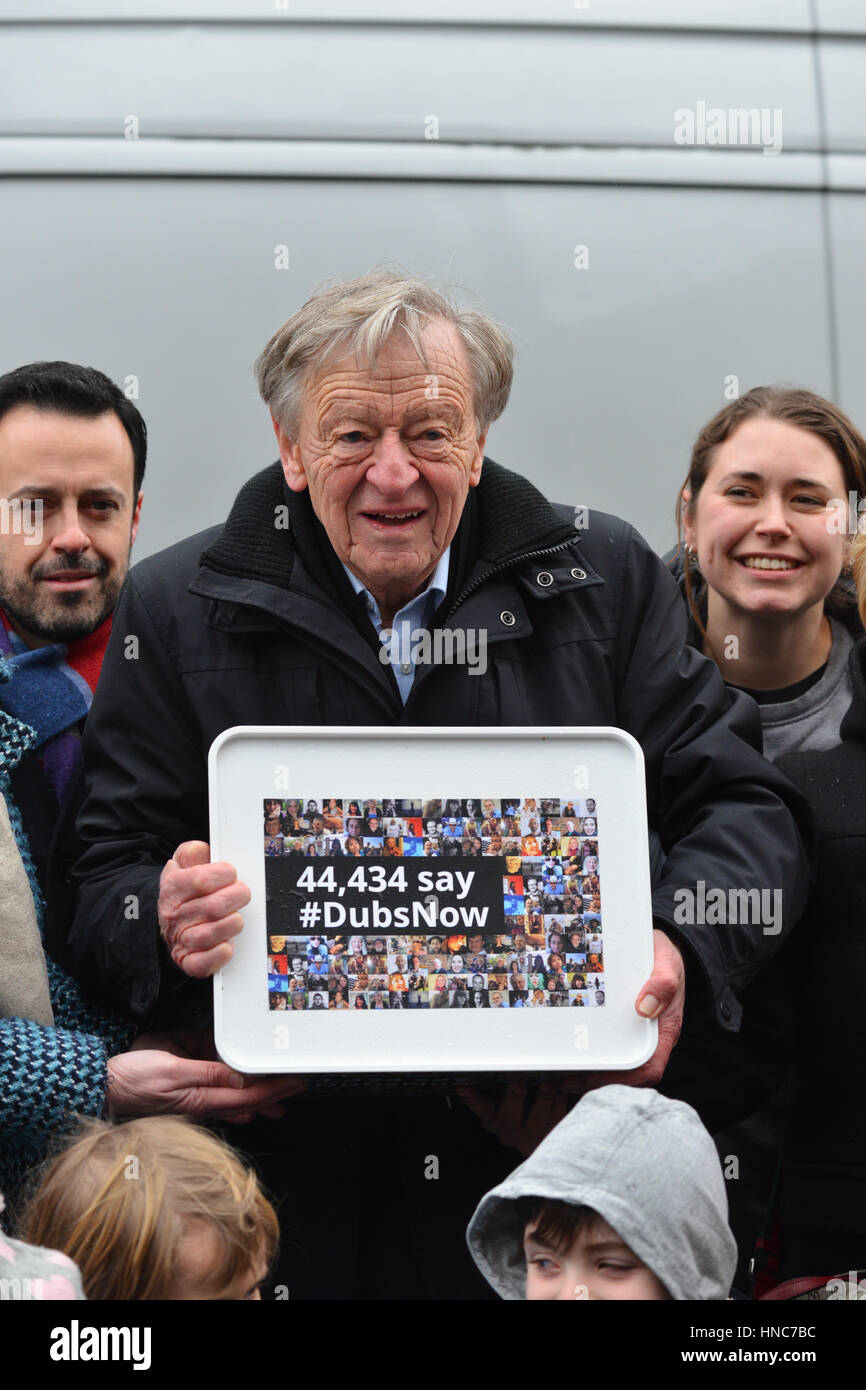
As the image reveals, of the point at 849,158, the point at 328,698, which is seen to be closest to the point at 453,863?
the point at 328,698

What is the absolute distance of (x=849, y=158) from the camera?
3670mm

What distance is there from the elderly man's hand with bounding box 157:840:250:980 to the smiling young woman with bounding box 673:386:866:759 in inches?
41.0

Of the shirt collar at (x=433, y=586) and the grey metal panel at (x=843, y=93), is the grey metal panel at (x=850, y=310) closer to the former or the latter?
the grey metal panel at (x=843, y=93)

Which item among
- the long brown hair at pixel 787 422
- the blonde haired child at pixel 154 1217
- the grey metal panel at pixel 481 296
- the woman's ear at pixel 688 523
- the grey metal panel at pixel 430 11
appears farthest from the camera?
the grey metal panel at pixel 430 11

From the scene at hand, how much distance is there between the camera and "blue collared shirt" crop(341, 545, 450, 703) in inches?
106

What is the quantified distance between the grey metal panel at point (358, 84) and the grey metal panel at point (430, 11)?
0.09ft

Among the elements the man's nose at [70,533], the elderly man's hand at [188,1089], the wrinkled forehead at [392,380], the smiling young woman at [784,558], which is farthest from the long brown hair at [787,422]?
the elderly man's hand at [188,1089]

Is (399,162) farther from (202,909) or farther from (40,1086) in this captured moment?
(40,1086)

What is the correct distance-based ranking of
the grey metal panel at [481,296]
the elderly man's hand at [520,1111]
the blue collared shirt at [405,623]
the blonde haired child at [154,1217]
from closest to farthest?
the blonde haired child at [154,1217]
the elderly man's hand at [520,1111]
the blue collared shirt at [405,623]
the grey metal panel at [481,296]

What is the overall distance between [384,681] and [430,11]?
1.65 metres

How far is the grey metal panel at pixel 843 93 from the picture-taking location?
367 cm

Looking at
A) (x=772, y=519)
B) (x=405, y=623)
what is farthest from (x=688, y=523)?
(x=405, y=623)

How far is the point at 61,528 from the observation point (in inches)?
118

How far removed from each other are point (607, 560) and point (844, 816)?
54 cm
